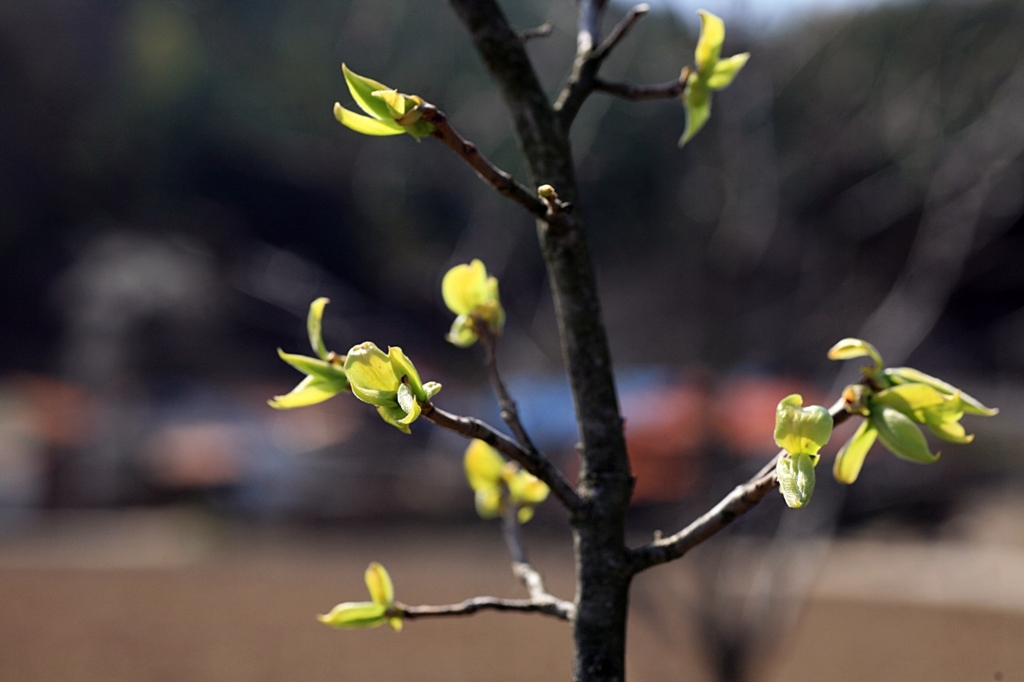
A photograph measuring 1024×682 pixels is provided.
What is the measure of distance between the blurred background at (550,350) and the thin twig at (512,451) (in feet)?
7.07

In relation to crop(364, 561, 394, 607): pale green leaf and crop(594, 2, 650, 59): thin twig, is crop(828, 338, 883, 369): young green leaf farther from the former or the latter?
crop(364, 561, 394, 607): pale green leaf

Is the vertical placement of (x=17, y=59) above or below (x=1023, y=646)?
above

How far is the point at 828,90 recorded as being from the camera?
150 inches

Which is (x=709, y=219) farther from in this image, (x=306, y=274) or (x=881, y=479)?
(x=881, y=479)

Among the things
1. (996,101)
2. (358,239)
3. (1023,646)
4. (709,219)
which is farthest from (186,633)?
(358,239)

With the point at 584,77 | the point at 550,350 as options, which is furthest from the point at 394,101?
the point at 550,350

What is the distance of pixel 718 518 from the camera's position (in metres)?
0.64

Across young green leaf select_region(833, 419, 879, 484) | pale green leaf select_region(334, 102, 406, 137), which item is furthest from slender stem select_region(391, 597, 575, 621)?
pale green leaf select_region(334, 102, 406, 137)

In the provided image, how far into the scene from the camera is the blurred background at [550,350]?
10.8 feet

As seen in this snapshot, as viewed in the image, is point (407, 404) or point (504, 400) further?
point (504, 400)

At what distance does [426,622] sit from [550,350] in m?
1.65

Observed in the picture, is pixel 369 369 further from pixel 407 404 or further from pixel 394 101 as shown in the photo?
pixel 394 101

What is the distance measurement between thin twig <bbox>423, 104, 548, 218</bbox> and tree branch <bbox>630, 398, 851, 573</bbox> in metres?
0.25

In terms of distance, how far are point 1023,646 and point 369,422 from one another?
Answer: 4798mm
